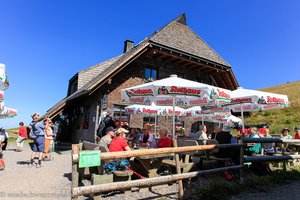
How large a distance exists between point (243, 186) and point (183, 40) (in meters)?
13.5

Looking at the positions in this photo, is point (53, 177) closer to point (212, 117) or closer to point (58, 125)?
point (212, 117)

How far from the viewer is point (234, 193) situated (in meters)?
5.45

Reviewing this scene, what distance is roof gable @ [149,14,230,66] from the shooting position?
625 inches

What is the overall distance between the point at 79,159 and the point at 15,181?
3537mm

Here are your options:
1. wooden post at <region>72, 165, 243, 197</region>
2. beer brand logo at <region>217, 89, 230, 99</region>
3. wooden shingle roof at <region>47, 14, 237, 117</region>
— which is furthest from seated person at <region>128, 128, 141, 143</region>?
wooden post at <region>72, 165, 243, 197</region>

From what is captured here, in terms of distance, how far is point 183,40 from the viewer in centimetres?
1767

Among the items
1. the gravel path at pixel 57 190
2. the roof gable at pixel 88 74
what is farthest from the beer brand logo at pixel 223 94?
the roof gable at pixel 88 74

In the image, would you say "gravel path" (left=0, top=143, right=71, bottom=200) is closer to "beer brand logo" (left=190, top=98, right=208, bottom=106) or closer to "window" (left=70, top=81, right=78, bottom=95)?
"beer brand logo" (left=190, top=98, right=208, bottom=106)

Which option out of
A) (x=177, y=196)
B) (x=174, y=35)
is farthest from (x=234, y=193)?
(x=174, y=35)

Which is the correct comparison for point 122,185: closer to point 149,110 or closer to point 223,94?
point 223,94

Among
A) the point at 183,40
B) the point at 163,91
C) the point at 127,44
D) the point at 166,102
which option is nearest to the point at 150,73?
the point at 183,40

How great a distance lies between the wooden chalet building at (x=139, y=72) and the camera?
13.9 meters

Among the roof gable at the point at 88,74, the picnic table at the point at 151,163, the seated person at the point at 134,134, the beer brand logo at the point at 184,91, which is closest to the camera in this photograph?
the picnic table at the point at 151,163

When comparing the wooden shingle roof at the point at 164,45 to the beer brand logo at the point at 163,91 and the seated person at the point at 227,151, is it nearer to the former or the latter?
the beer brand logo at the point at 163,91
